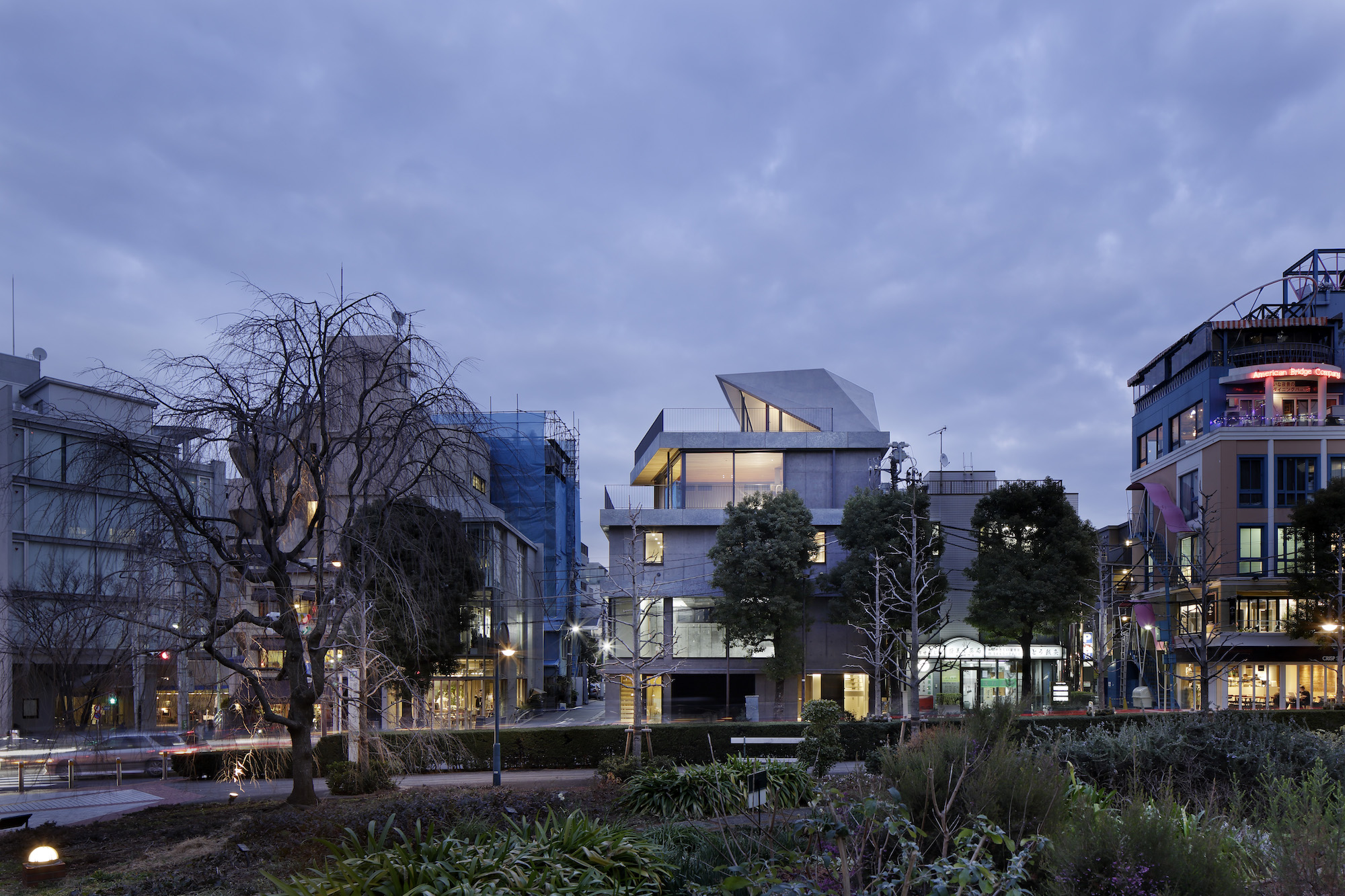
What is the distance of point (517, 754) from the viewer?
2616cm

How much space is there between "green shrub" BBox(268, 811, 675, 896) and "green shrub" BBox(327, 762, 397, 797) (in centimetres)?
1110

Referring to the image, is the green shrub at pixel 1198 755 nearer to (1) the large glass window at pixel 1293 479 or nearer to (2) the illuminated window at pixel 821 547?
(2) the illuminated window at pixel 821 547

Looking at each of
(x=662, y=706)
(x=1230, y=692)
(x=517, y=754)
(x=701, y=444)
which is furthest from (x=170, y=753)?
(x=1230, y=692)

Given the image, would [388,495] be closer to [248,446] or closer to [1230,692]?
[248,446]

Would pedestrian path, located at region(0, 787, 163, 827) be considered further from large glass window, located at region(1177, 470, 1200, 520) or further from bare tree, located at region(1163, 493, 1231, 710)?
large glass window, located at region(1177, 470, 1200, 520)

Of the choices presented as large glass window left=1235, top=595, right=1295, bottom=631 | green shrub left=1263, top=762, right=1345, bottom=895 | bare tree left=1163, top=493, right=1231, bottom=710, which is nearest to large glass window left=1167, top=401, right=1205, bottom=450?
bare tree left=1163, top=493, right=1231, bottom=710

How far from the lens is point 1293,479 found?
4212 cm

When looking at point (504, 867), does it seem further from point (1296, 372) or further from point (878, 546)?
point (1296, 372)

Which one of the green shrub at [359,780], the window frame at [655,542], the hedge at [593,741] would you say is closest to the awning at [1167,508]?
the hedge at [593,741]

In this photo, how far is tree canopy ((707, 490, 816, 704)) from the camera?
38.6 metres

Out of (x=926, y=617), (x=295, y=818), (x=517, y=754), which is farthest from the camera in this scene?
(x=926, y=617)

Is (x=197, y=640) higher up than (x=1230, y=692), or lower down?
higher up

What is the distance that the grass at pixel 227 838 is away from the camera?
10062 millimetres

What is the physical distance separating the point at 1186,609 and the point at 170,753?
42447 mm
